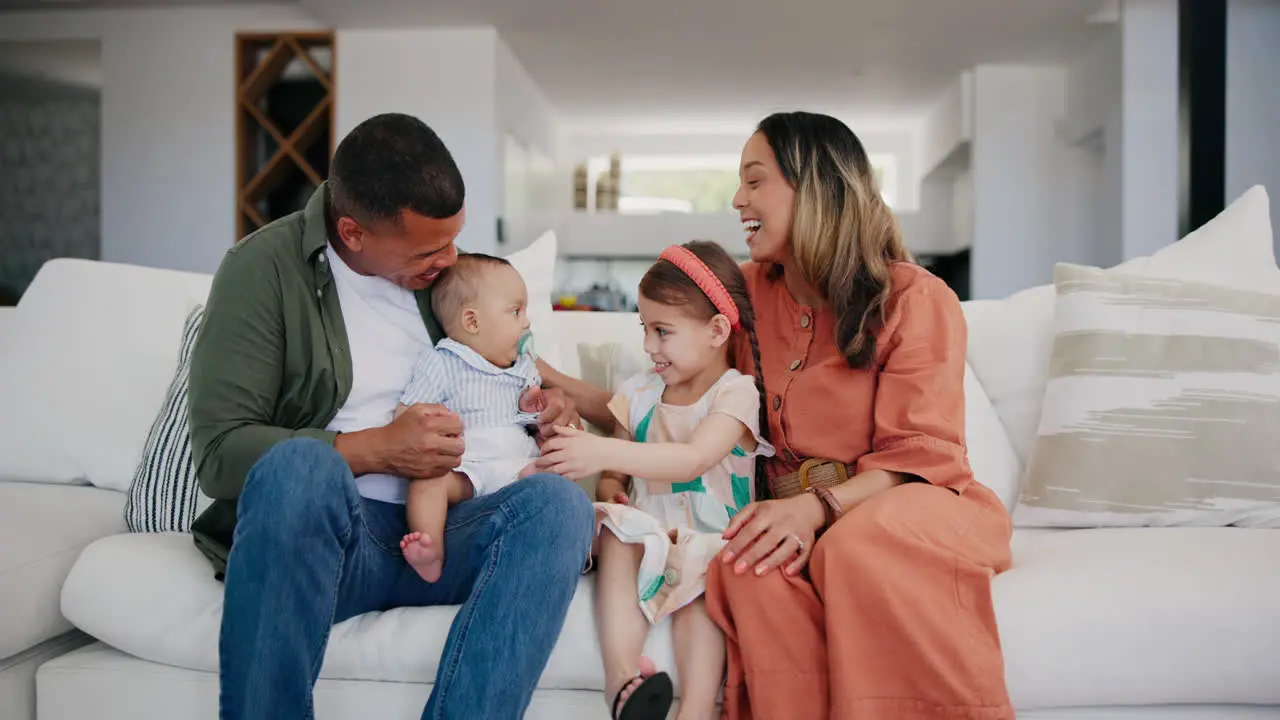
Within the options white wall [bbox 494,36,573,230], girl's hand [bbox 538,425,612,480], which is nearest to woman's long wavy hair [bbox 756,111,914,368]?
girl's hand [bbox 538,425,612,480]

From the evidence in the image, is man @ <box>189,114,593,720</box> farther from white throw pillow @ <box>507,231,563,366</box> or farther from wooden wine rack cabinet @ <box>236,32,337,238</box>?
wooden wine rack cabinet @ <box>236,32,337,238</box>

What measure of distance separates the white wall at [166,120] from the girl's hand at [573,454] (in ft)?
18.1

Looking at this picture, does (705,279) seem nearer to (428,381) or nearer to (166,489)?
(428,381)

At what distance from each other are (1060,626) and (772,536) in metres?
0.39

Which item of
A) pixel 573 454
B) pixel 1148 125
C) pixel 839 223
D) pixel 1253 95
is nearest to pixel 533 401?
pixel 573 454

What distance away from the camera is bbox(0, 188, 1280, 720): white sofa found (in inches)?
51.6

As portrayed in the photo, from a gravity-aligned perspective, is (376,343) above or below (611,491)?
above

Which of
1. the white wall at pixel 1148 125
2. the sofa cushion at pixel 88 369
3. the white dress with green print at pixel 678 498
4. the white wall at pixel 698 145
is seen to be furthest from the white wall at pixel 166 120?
the white dress with green print at pixel 678 498

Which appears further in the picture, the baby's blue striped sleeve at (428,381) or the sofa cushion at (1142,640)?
the baby's blue striped sleeve at (428,381)

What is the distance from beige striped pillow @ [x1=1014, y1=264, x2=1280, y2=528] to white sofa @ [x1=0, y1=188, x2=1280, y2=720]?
0.08 metres

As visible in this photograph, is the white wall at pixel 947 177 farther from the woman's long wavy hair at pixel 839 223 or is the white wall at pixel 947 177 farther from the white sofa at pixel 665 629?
the woman's long wavy hair at pixel 839 223

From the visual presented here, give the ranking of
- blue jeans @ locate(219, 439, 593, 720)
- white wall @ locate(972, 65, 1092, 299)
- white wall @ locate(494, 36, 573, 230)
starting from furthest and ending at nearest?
white wall @ locate(972, 65, 1092, 299) → white wall @ locate(494, 36, 573, 230) → blue jeans @ locate(219, 439, 593, 720)

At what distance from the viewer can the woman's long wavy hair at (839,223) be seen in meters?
1.53

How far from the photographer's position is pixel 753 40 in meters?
6.41
